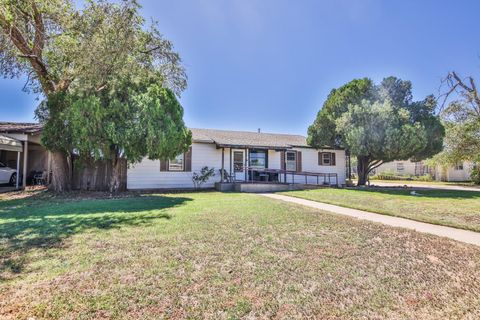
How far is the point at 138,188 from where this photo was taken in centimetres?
1483

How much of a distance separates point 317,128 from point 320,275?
1574 cm

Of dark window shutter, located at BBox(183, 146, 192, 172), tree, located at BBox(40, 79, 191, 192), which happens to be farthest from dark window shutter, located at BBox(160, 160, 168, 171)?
tree, located at BBox(40, 79, 191, 192)

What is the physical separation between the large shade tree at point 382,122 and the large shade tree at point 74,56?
993 centimetres

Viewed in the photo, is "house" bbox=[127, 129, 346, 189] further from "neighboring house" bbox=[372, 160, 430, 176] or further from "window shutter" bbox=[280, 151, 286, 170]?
"neighboring house" bbox=[372, 160, 430, 176]

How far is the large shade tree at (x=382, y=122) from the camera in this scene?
1474 centimetres

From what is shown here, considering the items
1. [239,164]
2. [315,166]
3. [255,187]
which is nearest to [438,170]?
[315,166]

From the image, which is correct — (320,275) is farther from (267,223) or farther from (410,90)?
(410,90)

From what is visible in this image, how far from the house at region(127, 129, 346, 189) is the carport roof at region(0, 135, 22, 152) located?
5.28 m

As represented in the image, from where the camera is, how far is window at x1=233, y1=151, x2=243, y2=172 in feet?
56.2

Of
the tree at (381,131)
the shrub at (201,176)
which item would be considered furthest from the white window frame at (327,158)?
the shrub at (201,176)

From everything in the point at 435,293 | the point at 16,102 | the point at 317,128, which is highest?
the point at 16,102

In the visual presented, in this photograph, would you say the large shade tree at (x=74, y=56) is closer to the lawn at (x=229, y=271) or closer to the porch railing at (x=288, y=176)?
A: the lawn at (x=229, y=271)

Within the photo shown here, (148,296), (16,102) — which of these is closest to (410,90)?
(148,296)

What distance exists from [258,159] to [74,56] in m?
11.5
